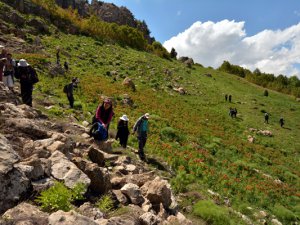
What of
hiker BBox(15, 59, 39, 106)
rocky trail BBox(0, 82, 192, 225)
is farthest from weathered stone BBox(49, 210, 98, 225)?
hiker BBox(15, 59, 39, 106)

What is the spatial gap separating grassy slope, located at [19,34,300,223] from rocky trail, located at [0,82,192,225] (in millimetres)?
6141

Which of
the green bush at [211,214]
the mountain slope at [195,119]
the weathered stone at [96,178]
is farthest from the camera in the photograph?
the mountain slope at [195,119]

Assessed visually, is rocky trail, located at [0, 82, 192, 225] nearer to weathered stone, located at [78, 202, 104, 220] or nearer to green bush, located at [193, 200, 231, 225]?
weathered stone, located at [78, 202, 104, 220]

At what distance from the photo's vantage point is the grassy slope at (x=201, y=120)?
57.9 ft

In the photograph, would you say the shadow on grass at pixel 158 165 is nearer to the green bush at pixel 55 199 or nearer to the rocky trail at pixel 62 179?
the rocky trail at pixel 62 179

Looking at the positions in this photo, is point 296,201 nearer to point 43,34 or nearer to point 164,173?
point 164,173

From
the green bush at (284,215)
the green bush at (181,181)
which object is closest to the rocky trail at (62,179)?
the green bush at (181,181)

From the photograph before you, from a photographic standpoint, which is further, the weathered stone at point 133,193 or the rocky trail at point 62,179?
the weathered stone at point 133,193

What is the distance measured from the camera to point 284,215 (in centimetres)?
1579

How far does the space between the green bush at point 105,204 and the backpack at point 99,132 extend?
469 cm

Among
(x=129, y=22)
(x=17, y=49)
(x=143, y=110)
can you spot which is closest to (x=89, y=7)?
(x=129, y=22)

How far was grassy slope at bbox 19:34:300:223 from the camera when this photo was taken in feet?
57.9

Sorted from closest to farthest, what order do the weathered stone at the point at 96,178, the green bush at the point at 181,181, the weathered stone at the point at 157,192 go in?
1. the weathered stone at the point at 96,178
2. the weathered stone at the point at 157,192
3. the green bush at the point at 181,181

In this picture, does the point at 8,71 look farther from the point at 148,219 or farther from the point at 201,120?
the point at 201,120
